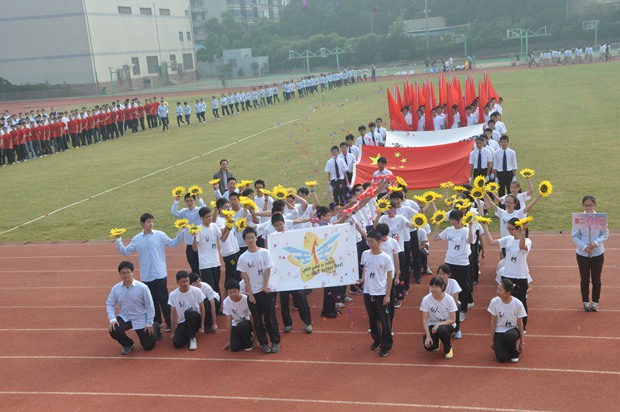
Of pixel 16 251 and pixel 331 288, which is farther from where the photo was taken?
pixel 16 251

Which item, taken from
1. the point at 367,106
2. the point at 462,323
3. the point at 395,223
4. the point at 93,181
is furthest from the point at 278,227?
the point at 367,106

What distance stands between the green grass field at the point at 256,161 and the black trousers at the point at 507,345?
5.81m

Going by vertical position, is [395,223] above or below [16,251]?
above

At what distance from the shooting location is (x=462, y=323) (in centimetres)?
884

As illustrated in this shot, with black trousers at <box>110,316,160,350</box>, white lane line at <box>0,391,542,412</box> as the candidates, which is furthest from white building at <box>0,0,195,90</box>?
white lane line at <box>0,391,542,412</box>

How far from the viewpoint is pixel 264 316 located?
8492 mm

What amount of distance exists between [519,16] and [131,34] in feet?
147

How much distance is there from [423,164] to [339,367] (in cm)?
915

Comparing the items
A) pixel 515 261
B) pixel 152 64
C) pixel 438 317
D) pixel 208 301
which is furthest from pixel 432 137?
pixel 152 64

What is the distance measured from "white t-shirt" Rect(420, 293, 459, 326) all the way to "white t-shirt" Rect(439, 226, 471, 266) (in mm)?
1095

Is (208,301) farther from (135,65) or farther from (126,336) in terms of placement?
(135,65)

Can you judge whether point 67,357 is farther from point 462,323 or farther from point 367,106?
point 367,106

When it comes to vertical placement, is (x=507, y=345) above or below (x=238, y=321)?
below

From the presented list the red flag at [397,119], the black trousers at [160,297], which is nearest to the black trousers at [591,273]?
the black trousers at [160,297]
